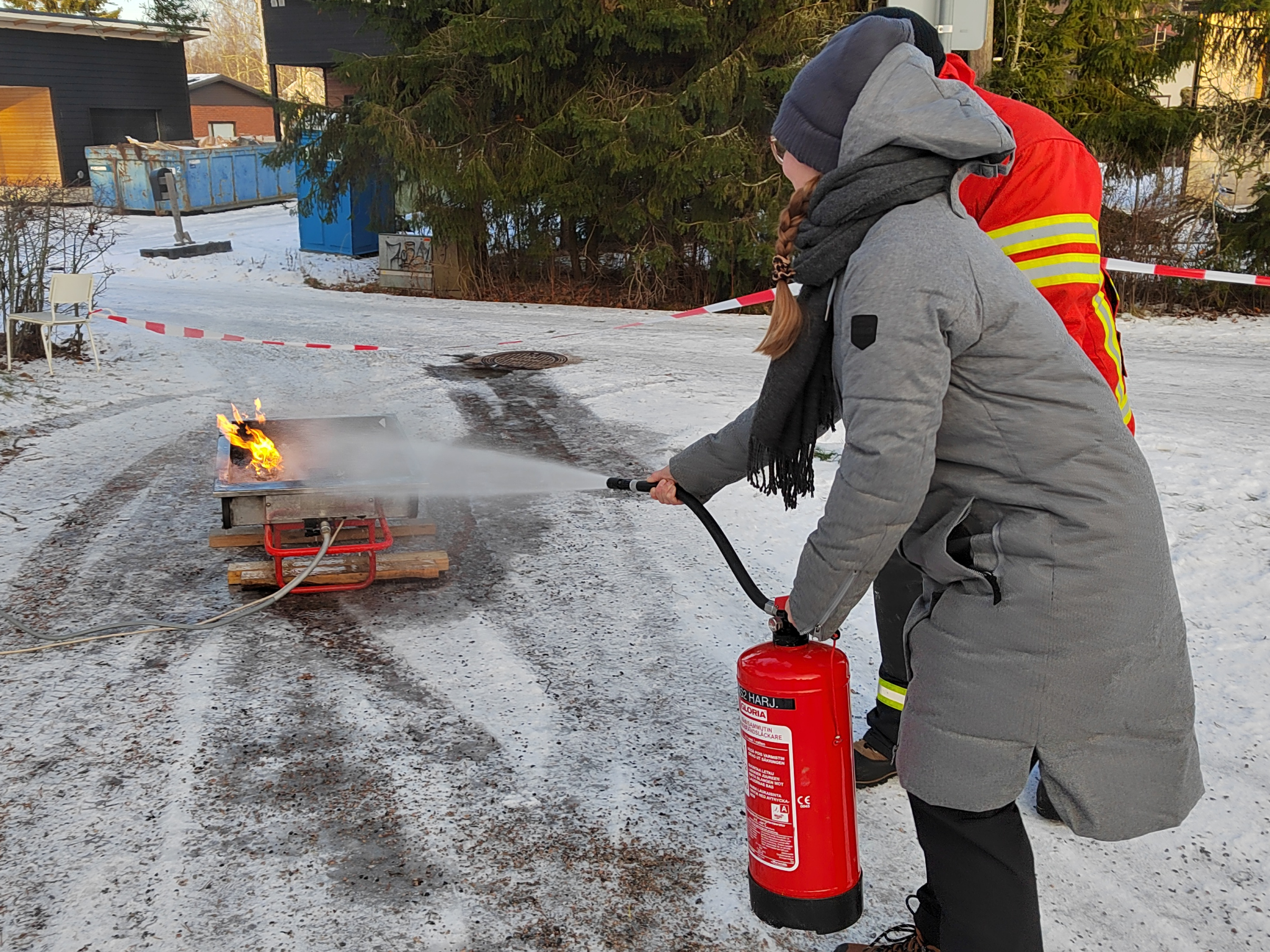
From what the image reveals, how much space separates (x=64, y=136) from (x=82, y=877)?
31191 mm

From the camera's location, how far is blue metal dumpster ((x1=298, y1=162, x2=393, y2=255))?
677 inches

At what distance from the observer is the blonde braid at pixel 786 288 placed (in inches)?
72.5

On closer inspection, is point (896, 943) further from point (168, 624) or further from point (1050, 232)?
point (168, 624)

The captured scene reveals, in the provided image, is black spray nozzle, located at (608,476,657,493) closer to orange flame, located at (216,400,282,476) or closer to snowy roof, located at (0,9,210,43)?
orange flame, located at (216,400,282,476)

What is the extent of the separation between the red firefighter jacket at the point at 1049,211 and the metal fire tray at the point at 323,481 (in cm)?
267

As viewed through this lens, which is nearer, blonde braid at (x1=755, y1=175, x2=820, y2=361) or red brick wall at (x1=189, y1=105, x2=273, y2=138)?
blonde braid at (x1=755, y1=175, x2=820, y2=361)

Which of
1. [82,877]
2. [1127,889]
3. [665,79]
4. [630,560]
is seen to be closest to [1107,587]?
[1127,889]

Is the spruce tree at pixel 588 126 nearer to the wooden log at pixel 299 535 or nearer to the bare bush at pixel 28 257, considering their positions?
the bare bush at pixel 28 257

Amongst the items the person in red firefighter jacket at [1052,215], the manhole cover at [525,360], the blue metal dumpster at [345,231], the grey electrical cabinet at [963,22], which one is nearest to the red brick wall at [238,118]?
the blue metal dumpster at [345,231]

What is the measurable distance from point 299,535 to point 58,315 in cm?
587

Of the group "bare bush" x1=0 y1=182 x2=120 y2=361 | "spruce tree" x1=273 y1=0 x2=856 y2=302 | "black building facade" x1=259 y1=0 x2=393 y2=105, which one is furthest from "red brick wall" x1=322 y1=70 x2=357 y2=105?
"bare bush" x1=0 y1=182 x2=120 y2=361

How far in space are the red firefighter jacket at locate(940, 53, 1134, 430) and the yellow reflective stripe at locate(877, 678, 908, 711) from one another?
1.02 m

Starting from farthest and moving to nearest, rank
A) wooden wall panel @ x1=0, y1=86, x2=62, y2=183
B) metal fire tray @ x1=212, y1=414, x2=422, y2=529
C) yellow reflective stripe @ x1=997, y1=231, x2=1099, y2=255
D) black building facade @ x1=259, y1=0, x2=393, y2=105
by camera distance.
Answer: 1. wooden wall panel @ x1=0, y1=86, x2=62, y2=183
2. black building facade @ x1=259, y1=0, x2=393, y2=105
3. metal fire tray @ x1=212, y1=414, x2=422, y2=529
4. yellow reflective stripe @ x1=997, y1=231, x2=1099, y2=255

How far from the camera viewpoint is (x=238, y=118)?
137ft
